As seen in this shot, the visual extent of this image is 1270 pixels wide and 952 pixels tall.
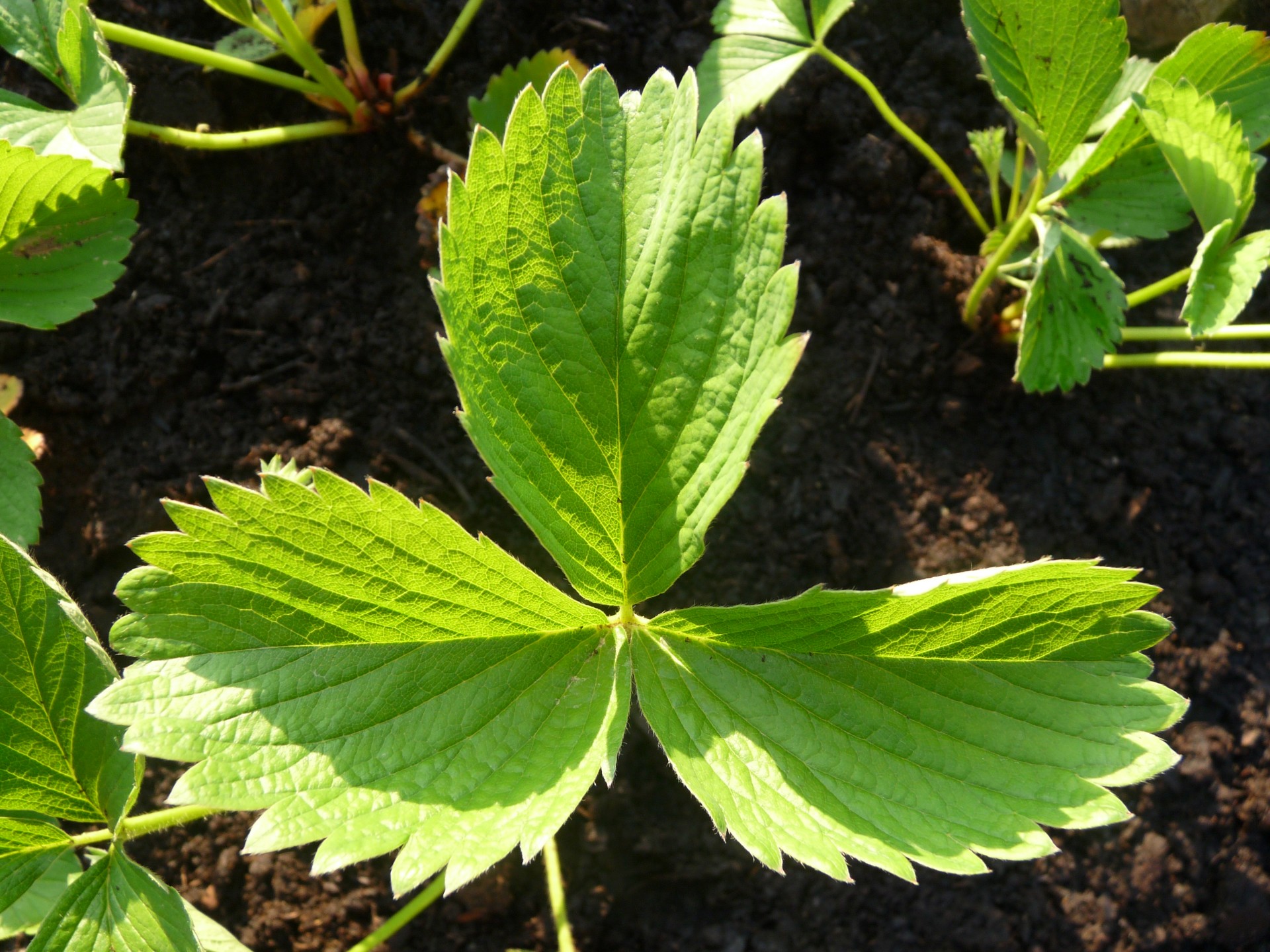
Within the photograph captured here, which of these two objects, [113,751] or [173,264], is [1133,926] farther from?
[173,264]

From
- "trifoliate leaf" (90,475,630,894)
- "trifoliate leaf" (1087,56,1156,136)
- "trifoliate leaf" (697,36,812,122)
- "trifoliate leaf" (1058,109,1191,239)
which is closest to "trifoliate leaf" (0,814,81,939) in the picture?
"trifoliate leaf" (90,475,630,894)

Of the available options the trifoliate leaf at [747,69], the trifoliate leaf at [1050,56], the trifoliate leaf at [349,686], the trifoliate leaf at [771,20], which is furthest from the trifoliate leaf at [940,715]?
the trifoliate leaf at [771,20]

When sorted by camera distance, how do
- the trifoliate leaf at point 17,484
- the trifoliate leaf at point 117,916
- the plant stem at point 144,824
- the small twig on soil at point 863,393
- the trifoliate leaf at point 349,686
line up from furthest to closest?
1. the small twig on soil at point 863,393
2. the trifoliate leaf at point 17,484
3. the plant stem at point 144,824
4. the trifoliate leaf at point 117,916
5. the trifoliate leaf at point 349,686

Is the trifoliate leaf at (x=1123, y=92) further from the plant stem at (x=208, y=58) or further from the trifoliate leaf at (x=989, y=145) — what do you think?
the plant stem at (x=208, y=58)

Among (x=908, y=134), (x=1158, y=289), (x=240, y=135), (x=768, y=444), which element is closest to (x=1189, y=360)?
Result: (x=1158, y=289)

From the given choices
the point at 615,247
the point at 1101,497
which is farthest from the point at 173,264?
the point at 1101,497
